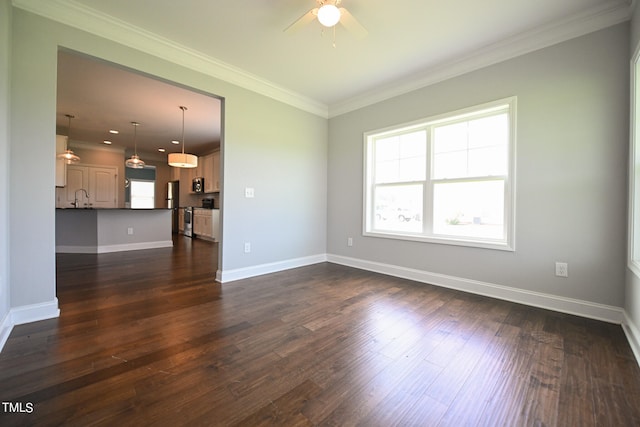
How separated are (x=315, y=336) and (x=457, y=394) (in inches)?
37.2

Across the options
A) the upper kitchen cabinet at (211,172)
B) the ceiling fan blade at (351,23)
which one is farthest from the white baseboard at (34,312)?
the upper kitchen cabinet at (211,172)

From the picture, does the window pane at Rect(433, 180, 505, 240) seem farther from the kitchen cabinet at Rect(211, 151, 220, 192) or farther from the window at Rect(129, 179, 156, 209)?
the window at Rect(129, 179, 156, 209)

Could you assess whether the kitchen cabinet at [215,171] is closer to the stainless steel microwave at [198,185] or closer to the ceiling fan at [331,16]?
the stainless steel microwave at [198,185]

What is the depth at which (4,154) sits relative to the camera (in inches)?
72.3

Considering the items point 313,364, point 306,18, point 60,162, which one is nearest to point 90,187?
point 60,162

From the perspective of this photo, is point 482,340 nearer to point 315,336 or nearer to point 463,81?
point 315,336

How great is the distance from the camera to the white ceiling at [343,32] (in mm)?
2148

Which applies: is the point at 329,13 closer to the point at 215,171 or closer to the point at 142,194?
the point at 215,171

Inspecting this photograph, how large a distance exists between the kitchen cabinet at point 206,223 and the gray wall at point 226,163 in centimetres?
355

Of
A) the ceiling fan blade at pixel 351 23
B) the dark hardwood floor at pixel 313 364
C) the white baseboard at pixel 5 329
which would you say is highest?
the ceiling fan blade at pixel 351 23

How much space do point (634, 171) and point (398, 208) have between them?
2.17m

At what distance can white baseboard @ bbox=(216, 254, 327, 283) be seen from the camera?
3.24 meters

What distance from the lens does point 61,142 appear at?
545 centimetres

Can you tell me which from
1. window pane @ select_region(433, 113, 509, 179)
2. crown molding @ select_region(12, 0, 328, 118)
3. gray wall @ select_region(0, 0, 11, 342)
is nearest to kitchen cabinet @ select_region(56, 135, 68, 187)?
crown molding @ select_region(12, 0, 328, 118)
